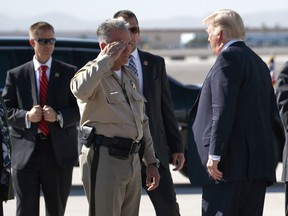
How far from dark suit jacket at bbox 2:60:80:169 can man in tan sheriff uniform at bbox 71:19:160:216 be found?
4.26 feet

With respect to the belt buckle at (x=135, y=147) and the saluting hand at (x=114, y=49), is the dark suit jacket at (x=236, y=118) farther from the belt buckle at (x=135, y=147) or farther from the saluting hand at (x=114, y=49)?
the saluting hand at (x=114, y=49)

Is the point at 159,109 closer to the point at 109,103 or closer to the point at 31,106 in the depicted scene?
the point at 31,106

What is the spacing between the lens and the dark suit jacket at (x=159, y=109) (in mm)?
6871

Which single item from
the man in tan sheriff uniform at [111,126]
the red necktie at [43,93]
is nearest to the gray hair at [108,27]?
the man in tan sheriff uniform at [111,126]

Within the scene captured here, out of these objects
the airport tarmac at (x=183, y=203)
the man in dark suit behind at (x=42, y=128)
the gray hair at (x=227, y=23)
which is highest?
the gray hair at (x=227, y=23)

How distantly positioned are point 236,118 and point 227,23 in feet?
2.14

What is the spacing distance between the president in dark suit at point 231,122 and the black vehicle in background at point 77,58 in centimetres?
462

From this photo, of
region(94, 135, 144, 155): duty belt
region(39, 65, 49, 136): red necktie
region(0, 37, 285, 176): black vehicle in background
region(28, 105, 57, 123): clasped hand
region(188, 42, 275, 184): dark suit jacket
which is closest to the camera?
region(94, 135, 144, 155): duty belt

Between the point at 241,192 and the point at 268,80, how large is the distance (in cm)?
81

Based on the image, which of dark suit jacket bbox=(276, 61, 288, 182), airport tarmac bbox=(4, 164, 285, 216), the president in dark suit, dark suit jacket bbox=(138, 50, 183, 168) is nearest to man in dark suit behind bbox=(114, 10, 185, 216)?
dark suit jacket bbox=(138, 50, 183, 168)

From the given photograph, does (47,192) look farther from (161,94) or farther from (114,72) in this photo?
(114,72)

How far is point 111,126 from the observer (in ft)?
18.6

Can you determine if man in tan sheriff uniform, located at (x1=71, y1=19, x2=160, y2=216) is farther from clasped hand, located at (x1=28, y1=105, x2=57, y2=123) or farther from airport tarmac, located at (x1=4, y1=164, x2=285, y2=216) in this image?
airport tarmac, located at (x1=4, y1=164, x2=285, y2=216)

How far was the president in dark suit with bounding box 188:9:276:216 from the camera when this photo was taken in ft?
19.6
